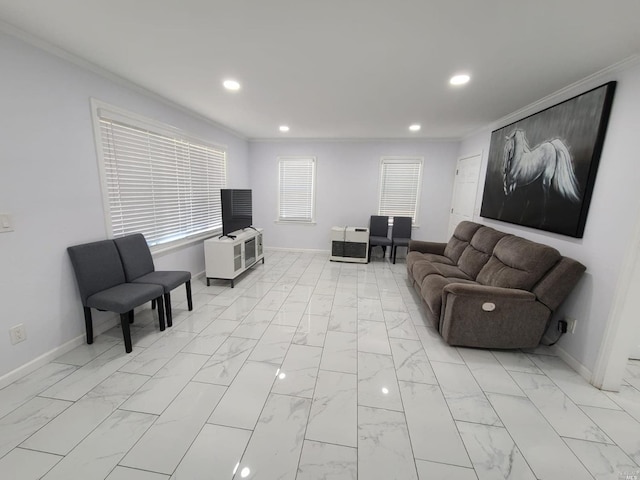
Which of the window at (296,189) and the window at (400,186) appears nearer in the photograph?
the window at (400,186)

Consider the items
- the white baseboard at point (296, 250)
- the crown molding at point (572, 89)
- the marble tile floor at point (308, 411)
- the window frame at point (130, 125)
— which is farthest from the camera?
the white baseboard at point (296, 250)

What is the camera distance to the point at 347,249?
16.6 ft

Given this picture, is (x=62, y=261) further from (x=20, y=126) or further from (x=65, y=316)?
(x=20, y=126)

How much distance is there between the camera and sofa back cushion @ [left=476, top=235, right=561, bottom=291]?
2.25 metres

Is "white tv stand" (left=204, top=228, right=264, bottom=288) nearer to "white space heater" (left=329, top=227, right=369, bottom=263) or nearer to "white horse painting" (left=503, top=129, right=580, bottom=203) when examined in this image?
"white space heater" (left=329, top=227, right=369, bottom=263)

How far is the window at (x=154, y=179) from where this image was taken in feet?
8.17

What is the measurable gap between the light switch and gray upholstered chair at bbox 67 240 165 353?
0.39 meters

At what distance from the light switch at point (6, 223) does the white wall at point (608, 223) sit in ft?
13.9

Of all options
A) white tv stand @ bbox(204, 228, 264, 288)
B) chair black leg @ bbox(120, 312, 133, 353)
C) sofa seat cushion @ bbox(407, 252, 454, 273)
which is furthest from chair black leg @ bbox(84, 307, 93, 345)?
sofa seat cushion @ bbox(407, 252, 454, 273)

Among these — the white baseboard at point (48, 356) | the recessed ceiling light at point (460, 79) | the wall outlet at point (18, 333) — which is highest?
the recessed ceiling light at point (460, 79)

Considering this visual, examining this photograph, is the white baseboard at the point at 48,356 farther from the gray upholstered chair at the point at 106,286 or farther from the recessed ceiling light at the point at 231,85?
the recessed ceiling light at the point at 231,85

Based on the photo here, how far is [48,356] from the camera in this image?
→ 201cm

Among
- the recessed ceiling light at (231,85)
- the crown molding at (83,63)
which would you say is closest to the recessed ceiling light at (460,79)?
the recessed ceiling light at (231,85)

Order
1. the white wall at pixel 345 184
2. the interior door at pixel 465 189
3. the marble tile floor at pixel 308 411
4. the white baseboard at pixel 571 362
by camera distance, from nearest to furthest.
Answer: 1. the marble tile floor at pixel 308 411
2. the white baseboard at pixel 571 362
3. the interior door at pixel 465 189
4. the white wall at pixel 345 184
